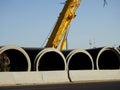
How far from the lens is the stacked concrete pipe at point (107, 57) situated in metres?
39.8

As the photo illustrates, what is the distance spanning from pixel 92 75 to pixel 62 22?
8021 millimetres

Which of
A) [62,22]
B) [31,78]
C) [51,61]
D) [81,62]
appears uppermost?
[62,22]

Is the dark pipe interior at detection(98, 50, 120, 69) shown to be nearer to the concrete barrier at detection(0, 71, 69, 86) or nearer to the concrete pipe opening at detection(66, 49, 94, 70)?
the concrete pipe opening at detection(66, 49, 94, 70)

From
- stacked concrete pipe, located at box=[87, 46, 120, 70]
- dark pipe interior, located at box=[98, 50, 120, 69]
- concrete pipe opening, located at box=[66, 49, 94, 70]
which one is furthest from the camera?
dark pipe interior, located at box=[98, 50, 120, 69]

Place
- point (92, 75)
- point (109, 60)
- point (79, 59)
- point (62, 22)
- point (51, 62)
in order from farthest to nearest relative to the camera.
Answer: point (109, 60) < point (79, 59) < point (51, 62) < point (62, 22) < point (92, 75)

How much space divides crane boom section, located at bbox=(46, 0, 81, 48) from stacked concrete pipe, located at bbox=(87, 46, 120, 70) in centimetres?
484

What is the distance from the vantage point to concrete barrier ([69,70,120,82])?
32.6 metres

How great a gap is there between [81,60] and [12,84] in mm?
16325

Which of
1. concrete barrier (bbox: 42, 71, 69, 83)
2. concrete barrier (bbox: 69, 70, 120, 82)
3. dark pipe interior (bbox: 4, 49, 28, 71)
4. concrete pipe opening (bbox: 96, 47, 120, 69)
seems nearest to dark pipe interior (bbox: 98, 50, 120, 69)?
concrete pipe opening (bbox: 96, 47, 120, 69)

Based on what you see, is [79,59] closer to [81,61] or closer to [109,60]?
[81,61]

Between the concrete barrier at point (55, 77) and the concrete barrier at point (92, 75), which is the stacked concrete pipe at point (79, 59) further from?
the concrete barrier at point (55, 77)

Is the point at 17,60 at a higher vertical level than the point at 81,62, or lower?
higher

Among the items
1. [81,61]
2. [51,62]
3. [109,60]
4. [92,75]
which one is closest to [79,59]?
[81,61]

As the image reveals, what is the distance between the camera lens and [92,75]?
Result: 34156mm
